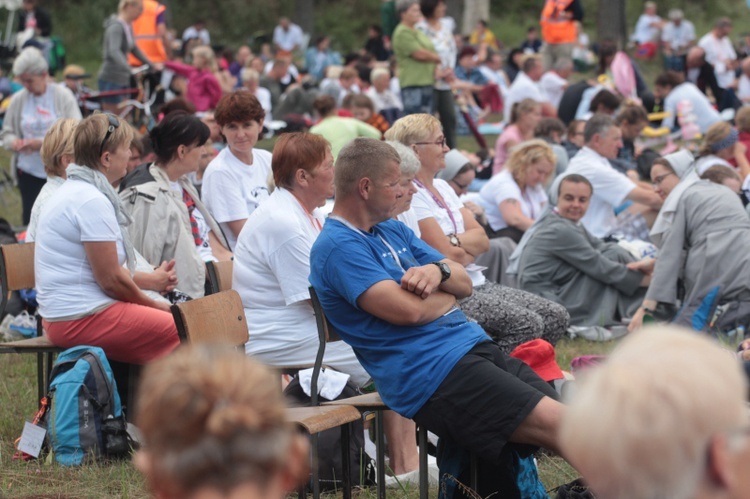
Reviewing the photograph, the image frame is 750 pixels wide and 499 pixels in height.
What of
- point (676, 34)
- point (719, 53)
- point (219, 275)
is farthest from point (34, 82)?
point (676, 34)

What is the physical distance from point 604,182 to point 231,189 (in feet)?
10.8

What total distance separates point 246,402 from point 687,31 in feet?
80.9

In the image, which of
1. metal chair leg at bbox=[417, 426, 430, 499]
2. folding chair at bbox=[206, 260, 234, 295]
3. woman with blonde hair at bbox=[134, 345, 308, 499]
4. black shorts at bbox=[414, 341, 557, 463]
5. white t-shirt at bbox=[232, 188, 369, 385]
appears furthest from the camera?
folding chair at bbox=[206, 260, 234, 295]

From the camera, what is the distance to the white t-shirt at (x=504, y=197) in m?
7.88

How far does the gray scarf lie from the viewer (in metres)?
4.76

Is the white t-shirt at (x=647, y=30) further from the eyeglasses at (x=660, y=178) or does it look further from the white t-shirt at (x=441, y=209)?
the white t-shirt at (x=441, y=209)

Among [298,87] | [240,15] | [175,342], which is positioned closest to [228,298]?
[175,342]

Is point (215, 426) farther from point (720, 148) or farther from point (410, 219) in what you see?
point (720, 148)

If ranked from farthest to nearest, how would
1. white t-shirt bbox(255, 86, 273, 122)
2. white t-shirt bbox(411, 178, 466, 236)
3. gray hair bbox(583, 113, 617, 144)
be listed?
white t-shirt bbox(255, 86, 273, 122) → gray hair bbox(583, 113, 617, 144) → white t-shirt bbox(411, 178, 466, 236)

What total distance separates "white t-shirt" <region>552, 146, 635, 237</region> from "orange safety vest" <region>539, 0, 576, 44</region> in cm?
970

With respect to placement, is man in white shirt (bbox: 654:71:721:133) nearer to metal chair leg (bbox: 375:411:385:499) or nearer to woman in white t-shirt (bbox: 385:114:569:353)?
woman in white t-shirt (bbox: 385:114:569:353)

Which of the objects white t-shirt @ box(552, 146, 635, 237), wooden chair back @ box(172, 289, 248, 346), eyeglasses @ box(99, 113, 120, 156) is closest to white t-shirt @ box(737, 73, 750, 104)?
white t-shirt @ box(552, 146, 635, 237)

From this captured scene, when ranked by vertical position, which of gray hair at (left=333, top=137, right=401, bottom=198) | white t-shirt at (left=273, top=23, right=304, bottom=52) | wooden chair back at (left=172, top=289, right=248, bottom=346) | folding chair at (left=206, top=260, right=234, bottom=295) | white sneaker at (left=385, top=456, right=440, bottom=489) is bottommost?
white t-shirt at (left=273, top=23, right=304, bottom=52)

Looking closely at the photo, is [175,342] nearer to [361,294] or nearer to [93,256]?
[93,256]
